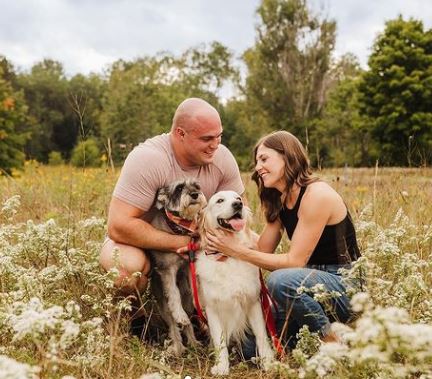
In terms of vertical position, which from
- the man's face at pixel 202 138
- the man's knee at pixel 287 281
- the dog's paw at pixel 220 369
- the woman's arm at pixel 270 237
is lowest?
the dog's paw at pixel 220 369

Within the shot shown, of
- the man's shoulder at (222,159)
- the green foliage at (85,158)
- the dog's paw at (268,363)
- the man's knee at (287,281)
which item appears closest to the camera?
the dog's paw at (268,363)

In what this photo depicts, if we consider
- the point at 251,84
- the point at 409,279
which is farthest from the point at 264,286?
the point at 251,84

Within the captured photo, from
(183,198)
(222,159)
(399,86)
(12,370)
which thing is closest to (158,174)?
(183,198)

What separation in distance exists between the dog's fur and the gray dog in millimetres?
216

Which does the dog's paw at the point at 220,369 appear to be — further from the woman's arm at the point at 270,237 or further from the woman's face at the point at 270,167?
the woman's face at the point at 270,167

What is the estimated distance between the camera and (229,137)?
4144cm

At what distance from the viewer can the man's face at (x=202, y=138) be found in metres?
4.61

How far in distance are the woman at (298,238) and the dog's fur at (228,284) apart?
0.12 metres

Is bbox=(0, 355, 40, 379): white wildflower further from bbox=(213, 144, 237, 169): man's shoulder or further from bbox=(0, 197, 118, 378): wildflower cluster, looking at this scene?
bbox=(213, 144, 237, 169): man's shoulder

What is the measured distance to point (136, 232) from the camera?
4.54m

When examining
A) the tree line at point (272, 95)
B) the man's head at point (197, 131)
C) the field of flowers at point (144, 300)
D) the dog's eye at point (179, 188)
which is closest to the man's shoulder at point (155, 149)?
the man's head at point (197, 131)

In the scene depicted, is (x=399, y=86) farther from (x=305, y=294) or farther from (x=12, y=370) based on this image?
(x=12, y=370)

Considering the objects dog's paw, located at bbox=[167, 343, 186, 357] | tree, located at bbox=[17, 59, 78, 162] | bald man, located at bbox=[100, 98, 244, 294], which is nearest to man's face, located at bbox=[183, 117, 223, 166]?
bald man, located at bbox=[100, 98, 244, 294]

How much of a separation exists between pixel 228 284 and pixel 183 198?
0.77 meters
